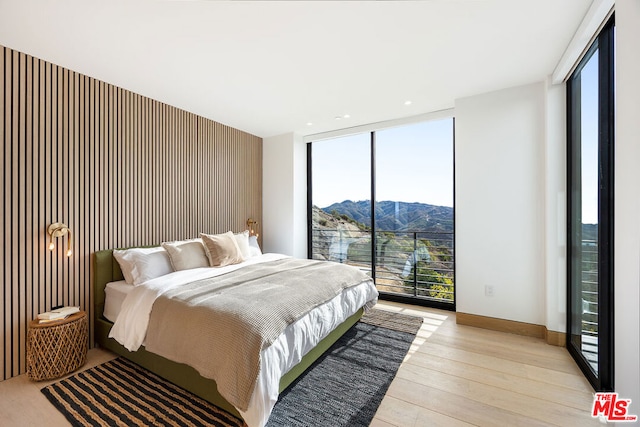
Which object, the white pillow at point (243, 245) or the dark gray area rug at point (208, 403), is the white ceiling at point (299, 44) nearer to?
the white pillow at point (243, 245)

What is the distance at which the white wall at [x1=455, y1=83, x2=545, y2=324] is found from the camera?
2.85 m

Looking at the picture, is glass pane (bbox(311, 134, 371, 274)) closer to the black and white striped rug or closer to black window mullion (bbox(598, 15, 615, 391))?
black window mullion (bbox(598, 15, 615, 391))

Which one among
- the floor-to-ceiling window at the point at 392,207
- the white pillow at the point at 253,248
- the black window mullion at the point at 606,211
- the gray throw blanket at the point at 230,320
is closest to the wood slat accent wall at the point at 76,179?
the white pillow at the point at 253,248

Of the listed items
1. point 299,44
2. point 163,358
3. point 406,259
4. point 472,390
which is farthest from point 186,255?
point 406,259

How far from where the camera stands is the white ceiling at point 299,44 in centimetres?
178

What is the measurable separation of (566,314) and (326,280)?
2.33 meters

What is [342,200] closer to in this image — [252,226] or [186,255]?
[252,226]

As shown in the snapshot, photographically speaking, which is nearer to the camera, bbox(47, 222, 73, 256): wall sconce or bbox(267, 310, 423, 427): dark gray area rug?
bbox(267, 310, 423, 427): dark gray area rug

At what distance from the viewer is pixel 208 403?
1.87m

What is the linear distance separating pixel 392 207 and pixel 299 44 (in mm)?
2677

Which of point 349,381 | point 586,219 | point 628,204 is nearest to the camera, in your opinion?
point 628,204

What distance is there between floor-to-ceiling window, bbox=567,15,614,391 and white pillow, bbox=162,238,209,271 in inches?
136

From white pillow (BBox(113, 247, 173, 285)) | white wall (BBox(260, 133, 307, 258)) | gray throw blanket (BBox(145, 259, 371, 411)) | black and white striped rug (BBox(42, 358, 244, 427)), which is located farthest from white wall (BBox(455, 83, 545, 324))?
white pillow (BBox(113, 247, 173, 285))

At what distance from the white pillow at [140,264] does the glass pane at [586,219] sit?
372 cm
